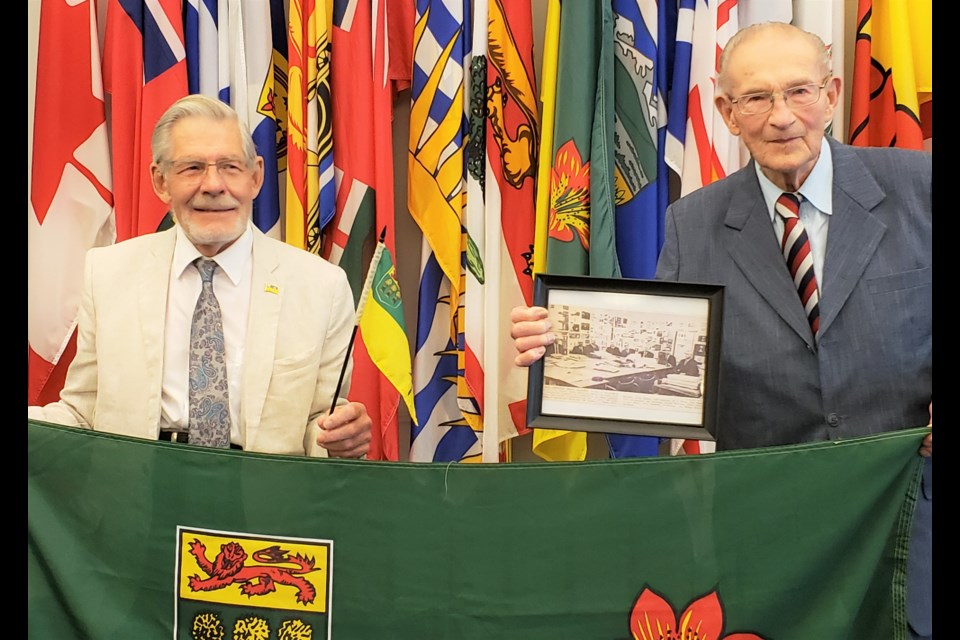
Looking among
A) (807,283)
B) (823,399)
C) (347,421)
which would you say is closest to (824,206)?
(807,283)

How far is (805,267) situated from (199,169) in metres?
1.43

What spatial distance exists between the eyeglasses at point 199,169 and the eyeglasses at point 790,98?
1208 mm

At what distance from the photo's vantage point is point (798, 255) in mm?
1896

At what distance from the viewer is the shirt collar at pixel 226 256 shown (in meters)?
2.24

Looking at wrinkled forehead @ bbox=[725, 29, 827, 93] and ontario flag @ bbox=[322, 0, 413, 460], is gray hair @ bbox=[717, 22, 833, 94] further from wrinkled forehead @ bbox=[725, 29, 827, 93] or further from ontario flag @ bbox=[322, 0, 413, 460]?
ontario flag @ bbox=[322, 0, 413, 460]

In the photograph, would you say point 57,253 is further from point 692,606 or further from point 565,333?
point 692,606

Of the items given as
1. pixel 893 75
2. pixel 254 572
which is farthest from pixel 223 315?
pixel 893 75

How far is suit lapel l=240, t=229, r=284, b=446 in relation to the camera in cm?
211

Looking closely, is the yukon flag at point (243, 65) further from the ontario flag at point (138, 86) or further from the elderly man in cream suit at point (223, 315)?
the elderly man in cream suit at point (223, 315)

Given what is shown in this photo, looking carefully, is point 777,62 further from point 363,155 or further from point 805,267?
point 363,155

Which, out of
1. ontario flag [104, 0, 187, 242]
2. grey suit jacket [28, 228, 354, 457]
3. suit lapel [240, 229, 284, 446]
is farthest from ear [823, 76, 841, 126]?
ontario flag [104, 0, 187, 242]

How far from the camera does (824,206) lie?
1.90m

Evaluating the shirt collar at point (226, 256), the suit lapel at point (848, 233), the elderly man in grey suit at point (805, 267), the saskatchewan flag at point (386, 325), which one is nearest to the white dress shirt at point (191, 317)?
the shirt collar at point (226, 256)

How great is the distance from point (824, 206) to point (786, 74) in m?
0.29
